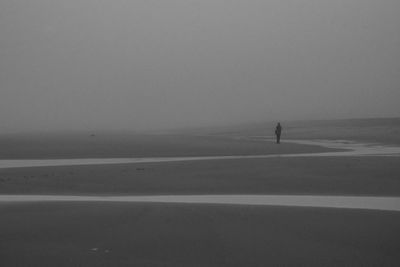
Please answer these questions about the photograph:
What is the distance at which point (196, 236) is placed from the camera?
314 inches

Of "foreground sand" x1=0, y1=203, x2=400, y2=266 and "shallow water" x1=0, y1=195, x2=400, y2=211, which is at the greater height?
"foreground sand" x1=0, y1=203, x2=400, y2=266

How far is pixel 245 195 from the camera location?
43.1ft

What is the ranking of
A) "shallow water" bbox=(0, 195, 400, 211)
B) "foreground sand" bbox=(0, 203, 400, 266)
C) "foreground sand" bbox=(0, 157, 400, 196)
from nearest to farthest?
"foreground sand" bbox=(0, 203, 400, 266) → "shallow water" bbox=(0, 195, 400, 211) → "foreground sand" bbox=(0, 157, 400, 196)

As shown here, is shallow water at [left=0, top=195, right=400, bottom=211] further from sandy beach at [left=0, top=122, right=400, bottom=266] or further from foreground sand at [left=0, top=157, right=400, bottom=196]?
foreground sand at [left=0, top=157, right=400, bottom=196]

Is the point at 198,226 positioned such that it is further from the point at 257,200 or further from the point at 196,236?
the point at 257,200

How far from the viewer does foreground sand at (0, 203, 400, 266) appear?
6.71 metres

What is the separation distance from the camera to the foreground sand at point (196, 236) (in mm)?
6715

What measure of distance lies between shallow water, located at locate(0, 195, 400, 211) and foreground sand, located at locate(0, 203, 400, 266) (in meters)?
0.94

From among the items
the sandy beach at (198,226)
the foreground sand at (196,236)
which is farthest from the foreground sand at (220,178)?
the foreground sand at (196,236)

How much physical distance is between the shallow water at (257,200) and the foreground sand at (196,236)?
36.9 inches

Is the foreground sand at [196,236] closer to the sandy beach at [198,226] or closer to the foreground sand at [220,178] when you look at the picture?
the sandy beach at [198,226]

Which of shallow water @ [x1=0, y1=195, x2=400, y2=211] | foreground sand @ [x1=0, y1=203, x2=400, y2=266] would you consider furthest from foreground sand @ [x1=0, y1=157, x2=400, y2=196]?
foreground sand @ [x1=0, y1=203, x2=400, y2=266]

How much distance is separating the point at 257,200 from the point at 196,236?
4396 millimetres

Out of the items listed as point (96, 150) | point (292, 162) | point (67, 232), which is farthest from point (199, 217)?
point (96, 150)
